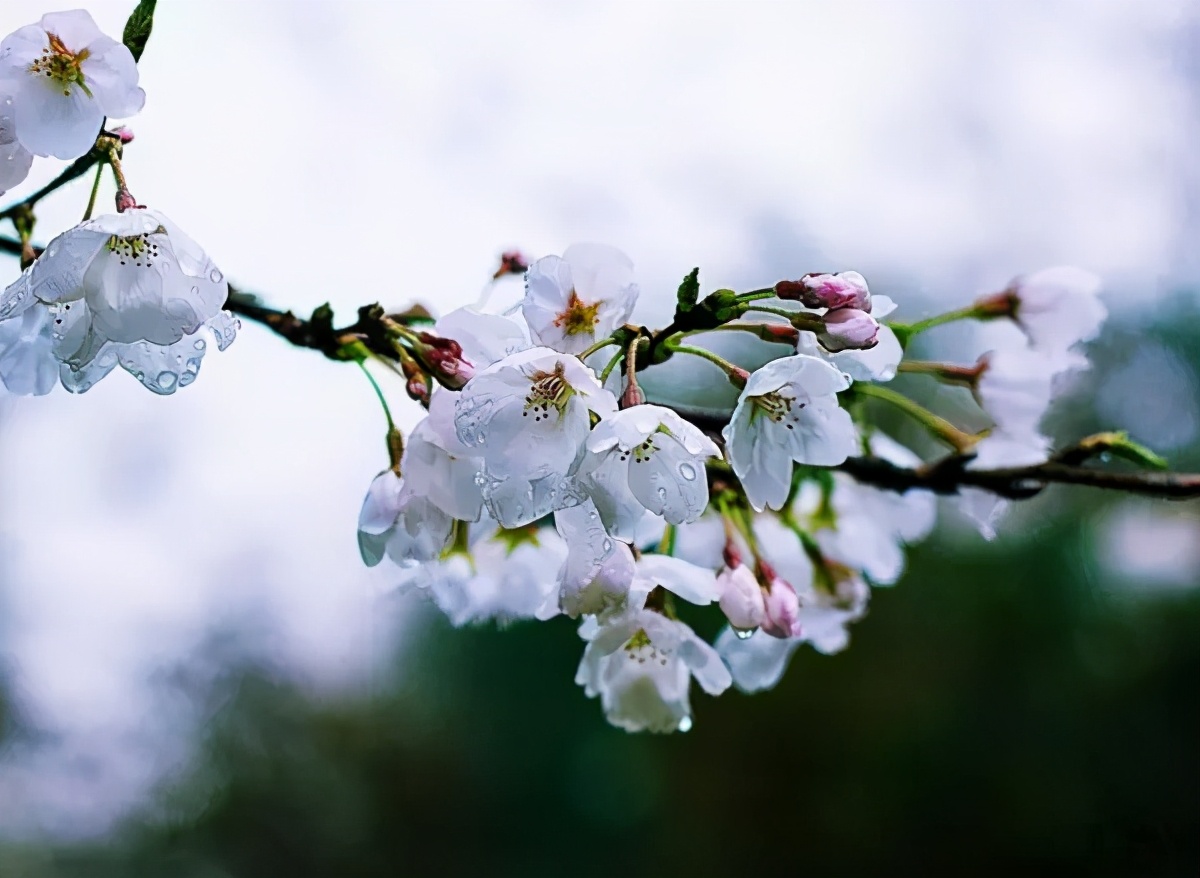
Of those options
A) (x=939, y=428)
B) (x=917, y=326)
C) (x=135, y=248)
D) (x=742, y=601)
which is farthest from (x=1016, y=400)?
(x=135, y=248)

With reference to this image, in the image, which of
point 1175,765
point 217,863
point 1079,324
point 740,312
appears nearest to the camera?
point 740,312

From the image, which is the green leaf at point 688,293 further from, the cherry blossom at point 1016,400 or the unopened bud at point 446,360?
the cherry blossom at point 1016,400

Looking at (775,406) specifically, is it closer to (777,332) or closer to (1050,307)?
(777,332)

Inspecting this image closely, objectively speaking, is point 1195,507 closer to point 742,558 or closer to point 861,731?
point 861,731

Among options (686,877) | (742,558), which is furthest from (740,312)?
(686,877)

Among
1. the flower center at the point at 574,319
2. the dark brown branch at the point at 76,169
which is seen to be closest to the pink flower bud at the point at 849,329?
the flower center at the point at 574,319

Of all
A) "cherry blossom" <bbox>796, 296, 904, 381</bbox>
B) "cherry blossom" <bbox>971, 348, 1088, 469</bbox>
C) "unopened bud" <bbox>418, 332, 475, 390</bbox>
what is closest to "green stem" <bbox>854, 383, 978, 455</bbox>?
"cherry blossom" <bbox>971, 348, 1088, 469</bbox>

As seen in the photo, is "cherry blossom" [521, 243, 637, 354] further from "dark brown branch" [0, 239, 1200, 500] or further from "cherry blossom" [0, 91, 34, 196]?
"cherry blossom" [0, 91, 34, 196]

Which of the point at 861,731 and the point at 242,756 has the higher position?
the point at 242,756
